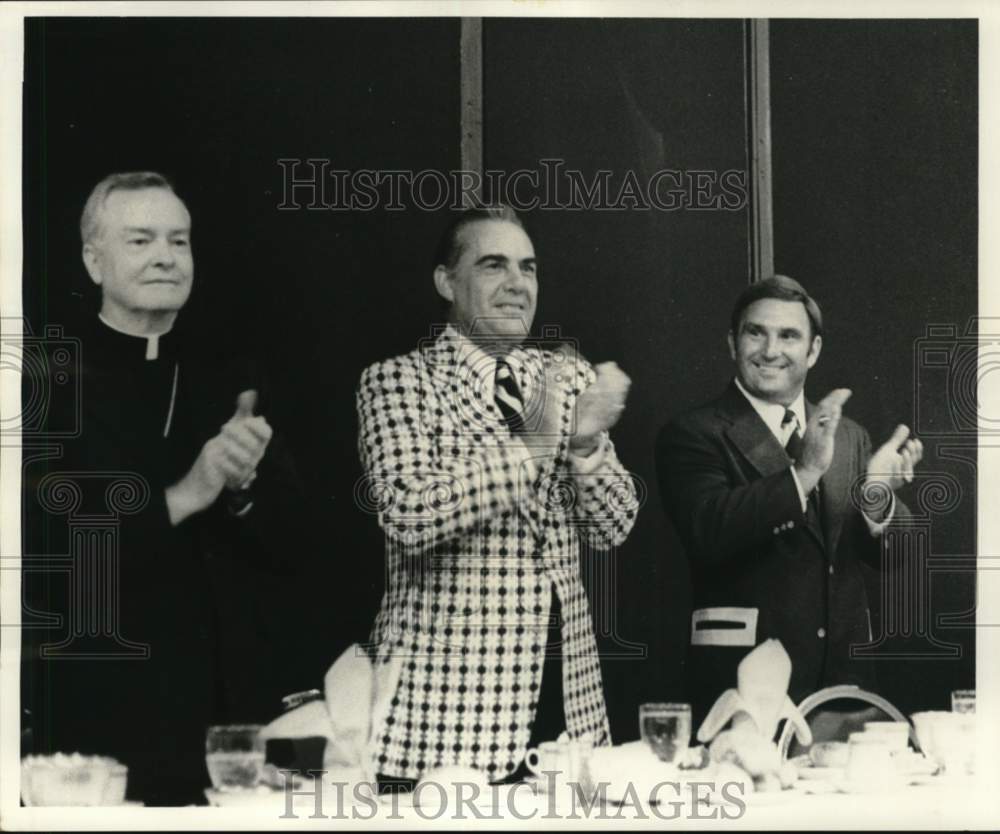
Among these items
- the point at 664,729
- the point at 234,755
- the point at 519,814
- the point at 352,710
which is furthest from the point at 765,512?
the point at 234,755

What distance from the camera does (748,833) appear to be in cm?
539

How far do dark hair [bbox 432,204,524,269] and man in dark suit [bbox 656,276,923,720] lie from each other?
32.3 inches

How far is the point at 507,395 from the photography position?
5.41 m

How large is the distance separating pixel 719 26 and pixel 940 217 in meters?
0.98

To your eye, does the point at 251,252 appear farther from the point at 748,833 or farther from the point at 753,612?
the point at 748,833

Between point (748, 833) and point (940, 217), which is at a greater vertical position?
point (940, 217)

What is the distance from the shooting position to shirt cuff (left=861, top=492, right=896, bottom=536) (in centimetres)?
550

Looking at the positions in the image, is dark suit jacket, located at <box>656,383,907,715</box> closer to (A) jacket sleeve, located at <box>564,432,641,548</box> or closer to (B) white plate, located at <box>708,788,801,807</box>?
(A) jacket sleeve, located at <box>564,432,641,548</box>

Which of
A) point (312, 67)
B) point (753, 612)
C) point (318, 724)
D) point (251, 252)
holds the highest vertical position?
point (312, 67)

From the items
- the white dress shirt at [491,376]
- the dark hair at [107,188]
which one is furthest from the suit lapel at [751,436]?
the dark hair at [107,188]

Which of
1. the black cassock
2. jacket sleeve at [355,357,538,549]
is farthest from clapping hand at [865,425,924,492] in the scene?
the black cassock

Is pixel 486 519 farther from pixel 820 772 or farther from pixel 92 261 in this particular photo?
pixel 92 261

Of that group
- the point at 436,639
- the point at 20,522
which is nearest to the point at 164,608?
the point at 20,522

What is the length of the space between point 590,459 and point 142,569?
1.51 meters
